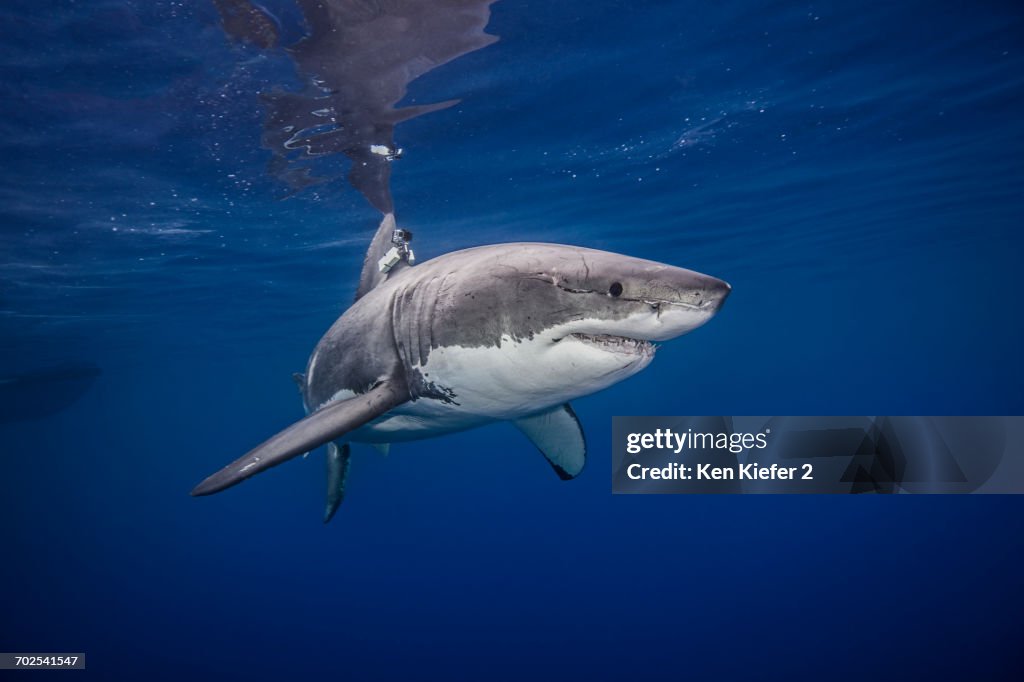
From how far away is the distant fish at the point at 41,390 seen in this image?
86.8ft

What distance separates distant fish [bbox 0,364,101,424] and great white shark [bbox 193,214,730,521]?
1183 inches

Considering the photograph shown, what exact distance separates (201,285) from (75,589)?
1068 inches

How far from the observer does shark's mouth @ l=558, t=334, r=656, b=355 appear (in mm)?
2672

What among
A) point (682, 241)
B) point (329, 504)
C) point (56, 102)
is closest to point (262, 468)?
point (329, 504)

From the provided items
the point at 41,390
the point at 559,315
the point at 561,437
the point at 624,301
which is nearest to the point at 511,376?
the point at 559,315

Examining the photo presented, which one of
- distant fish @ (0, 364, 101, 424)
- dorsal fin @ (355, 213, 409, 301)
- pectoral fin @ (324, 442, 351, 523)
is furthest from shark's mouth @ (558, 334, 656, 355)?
distant fish @ (0, 364, 101, 424)

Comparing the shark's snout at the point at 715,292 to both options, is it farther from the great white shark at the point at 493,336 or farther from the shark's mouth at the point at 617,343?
the shark's mouth at the point at 617,343

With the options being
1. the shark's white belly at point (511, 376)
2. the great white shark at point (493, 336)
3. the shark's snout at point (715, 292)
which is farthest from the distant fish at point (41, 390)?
the shark's snout at point (715, 292)

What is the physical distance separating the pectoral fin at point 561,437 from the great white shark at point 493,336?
1.12 meters

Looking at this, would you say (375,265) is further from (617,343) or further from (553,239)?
(553,239)

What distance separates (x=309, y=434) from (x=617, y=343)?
1.86 m

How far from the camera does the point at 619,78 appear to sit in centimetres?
947

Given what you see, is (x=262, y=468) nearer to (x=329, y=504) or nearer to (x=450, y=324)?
(x=450, y=324)

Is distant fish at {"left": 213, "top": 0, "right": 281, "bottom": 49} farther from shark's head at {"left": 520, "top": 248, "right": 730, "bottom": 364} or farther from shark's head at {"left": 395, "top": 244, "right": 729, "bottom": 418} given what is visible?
shark's head at {"left": 520, "top": 248, "right": 730, "bottom": 364}
